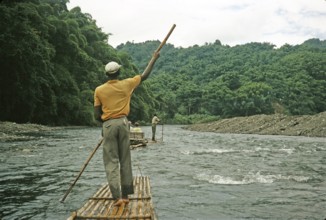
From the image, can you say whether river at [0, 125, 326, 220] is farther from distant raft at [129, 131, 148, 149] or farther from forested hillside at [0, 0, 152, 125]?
forested hillside at [0, 0, 152, 125]

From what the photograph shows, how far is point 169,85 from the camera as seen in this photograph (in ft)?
408

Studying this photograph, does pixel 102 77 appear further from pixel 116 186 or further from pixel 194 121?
pixel 116 186

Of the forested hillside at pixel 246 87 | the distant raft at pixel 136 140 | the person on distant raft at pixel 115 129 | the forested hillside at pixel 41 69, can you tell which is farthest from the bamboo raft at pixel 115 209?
the forested hillside at pixel 246 87

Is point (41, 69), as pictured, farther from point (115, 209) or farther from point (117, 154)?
point (115, 209)

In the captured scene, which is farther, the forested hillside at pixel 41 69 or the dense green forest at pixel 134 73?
the dense green forest at pixel 134 73

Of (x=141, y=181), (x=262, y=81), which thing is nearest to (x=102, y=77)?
(x=262, y=81)

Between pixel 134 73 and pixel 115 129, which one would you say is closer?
pixel 115 129

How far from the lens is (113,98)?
6.16 meters

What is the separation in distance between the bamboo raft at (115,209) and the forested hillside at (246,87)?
3414 inches

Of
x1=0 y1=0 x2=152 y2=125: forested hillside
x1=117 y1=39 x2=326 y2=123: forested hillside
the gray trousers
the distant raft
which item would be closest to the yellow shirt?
the gray trousers

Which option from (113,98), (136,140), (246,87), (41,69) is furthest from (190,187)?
(246,87)

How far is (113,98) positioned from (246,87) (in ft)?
A: 303

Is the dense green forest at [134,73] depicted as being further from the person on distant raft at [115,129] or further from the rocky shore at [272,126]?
the person on distant raft at [115,129]

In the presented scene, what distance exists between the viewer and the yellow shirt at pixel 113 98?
613 centimetres
